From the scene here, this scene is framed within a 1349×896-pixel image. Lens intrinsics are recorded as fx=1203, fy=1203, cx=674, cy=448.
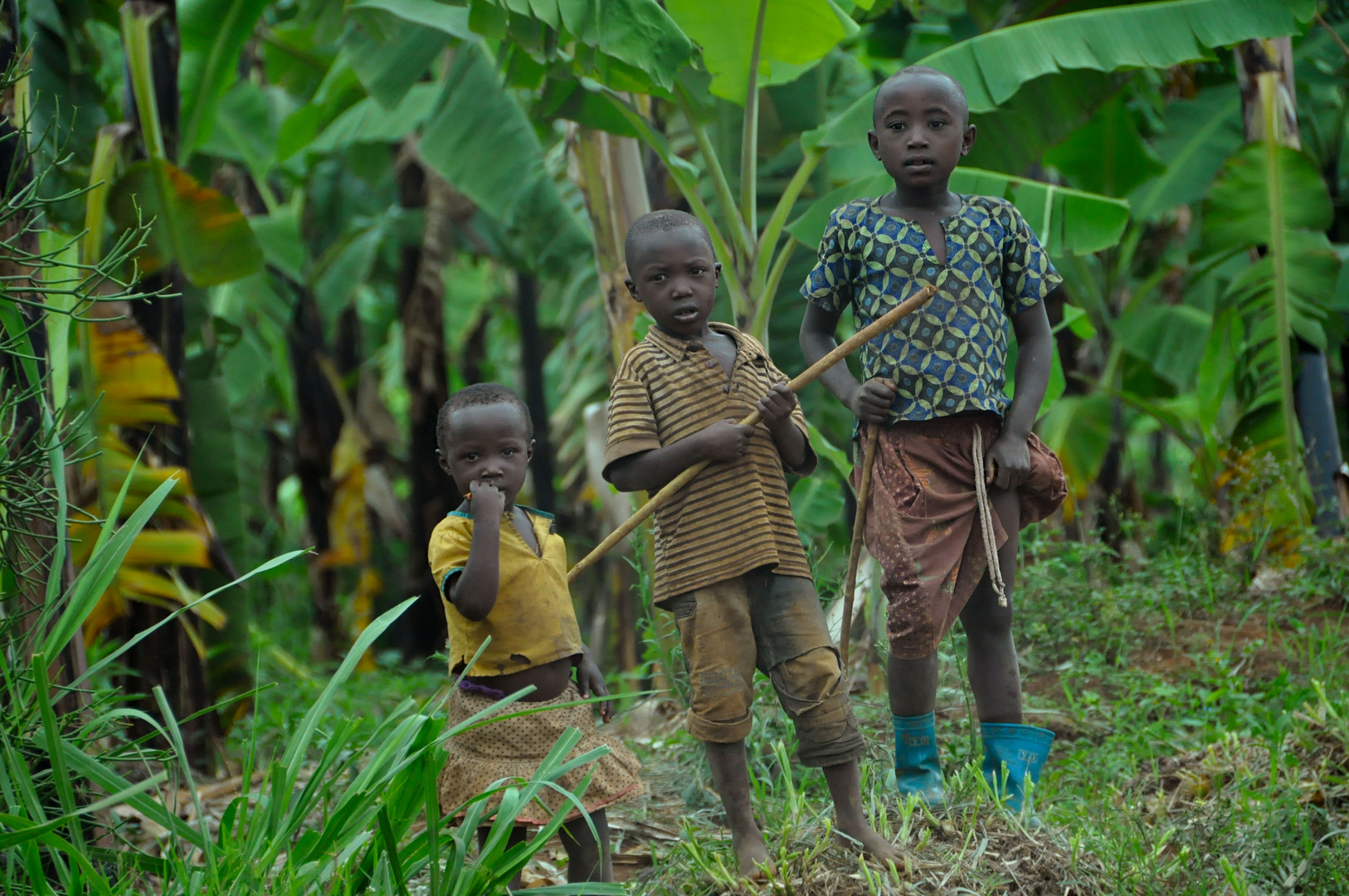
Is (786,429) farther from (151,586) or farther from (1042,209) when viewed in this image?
(151,586)

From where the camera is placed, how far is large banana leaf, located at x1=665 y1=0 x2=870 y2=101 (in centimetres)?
412

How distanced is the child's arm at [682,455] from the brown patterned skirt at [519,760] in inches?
20.9

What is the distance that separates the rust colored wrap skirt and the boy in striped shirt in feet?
0.73

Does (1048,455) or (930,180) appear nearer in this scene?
(930,180)

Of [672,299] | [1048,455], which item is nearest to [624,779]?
[672,299]

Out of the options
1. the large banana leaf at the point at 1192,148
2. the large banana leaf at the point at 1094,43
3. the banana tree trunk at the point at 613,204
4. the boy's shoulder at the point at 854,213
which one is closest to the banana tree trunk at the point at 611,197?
the banana tree trunk at the point at 613,204

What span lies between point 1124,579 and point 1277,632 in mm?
699

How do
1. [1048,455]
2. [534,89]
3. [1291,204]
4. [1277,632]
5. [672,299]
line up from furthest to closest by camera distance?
[1291,204], [534,89], [1277,632], [1048,455], [672,299]

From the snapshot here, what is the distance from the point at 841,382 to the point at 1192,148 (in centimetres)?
473

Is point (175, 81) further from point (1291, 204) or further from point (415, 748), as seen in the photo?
point (1291, 204)

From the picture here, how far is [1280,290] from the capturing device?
212 inches

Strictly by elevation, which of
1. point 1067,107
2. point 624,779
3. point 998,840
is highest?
point 1067,107

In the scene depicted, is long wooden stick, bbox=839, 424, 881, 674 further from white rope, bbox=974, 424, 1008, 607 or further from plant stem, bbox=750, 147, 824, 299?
plant stem, bbox=750, 147, 824, 299

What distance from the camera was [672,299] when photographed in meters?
2.64
